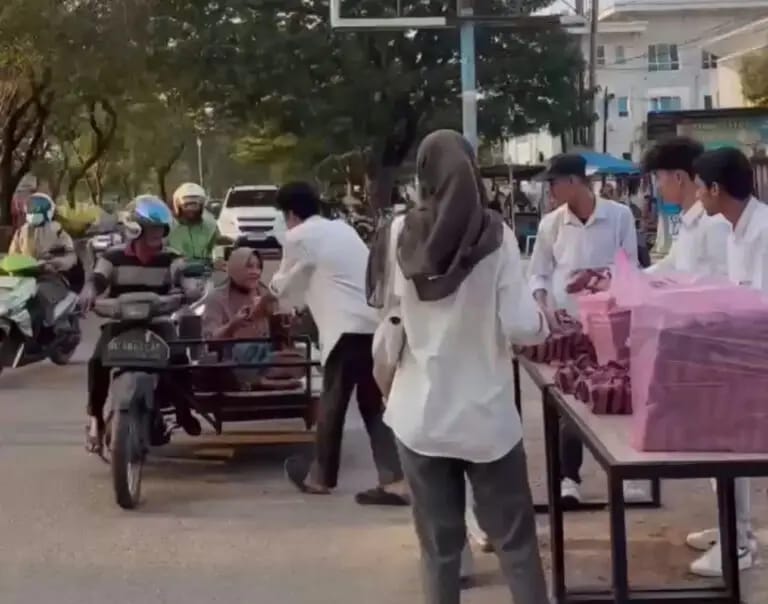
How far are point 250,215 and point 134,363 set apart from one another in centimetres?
2549

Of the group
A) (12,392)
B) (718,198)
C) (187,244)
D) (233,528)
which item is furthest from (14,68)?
(718,198)

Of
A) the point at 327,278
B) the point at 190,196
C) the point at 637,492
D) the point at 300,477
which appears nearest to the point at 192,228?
the point at 190,196

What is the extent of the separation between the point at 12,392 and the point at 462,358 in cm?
857

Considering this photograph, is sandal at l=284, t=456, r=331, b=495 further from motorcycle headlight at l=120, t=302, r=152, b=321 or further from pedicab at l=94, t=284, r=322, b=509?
motorcycle headlight at l=120, t=302, r=152, b=321

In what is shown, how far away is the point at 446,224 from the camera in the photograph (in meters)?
4.66

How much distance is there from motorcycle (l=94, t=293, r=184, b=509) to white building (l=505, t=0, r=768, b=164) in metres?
68.2

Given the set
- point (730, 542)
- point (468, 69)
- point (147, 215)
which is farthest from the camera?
point (468, 69)

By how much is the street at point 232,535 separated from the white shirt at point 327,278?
1006 mm

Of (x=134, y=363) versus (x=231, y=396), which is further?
(x=231, y=396)

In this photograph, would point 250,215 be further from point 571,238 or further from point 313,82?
point 571,238

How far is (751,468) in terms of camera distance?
4.21 metres

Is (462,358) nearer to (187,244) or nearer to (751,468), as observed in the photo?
(751,468)

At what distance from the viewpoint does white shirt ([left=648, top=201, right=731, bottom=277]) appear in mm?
6527

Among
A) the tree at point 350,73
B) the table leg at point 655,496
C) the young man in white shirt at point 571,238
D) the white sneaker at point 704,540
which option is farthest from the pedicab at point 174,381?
the tree at point 350,73
